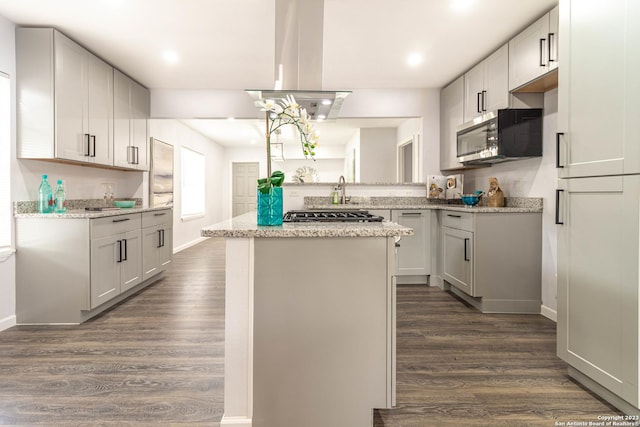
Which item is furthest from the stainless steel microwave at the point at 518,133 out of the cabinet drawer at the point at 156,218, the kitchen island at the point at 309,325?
the cabinet drawer at the point at 156,218

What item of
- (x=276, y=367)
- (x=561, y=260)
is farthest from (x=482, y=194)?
(x=276, y=367)

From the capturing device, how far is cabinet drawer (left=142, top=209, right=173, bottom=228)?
13.3 feet

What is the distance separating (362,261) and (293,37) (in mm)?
1776

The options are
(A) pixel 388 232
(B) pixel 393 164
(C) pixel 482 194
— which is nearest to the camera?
(A) pixel 388 232

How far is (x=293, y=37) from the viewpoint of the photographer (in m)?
2.58

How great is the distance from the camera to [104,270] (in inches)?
127

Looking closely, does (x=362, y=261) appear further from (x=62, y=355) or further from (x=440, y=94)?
(x=440, y=94)

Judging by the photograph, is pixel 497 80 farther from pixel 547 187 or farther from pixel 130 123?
pixel 130 123

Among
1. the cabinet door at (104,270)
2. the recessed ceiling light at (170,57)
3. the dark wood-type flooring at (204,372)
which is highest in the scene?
the recessed ceiling light at (170,57)

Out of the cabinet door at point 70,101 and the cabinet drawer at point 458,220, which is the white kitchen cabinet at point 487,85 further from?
the cabinet door at point 70,101

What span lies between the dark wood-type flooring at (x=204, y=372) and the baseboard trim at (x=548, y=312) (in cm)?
6

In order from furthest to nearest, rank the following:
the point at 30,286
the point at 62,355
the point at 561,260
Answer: the point at 30,286, the point at 62,355, the point at 561,260

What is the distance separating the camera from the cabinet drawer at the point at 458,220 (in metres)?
3.46

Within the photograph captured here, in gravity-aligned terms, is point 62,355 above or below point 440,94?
below
